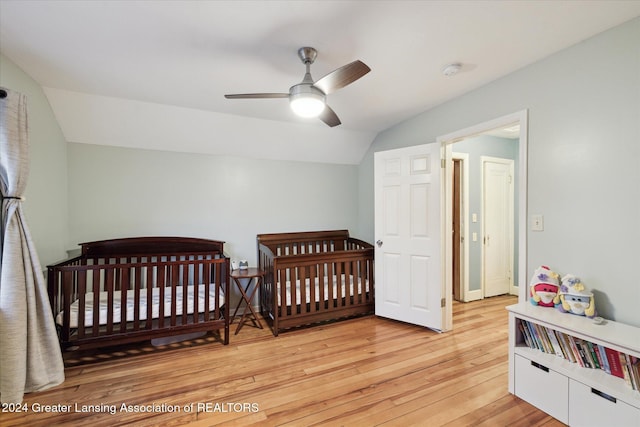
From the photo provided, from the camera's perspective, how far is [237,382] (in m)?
2.06

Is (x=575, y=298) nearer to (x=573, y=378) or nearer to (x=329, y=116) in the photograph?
(x=573, y=378)

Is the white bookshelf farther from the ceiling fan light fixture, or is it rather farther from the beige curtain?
the beige curtain

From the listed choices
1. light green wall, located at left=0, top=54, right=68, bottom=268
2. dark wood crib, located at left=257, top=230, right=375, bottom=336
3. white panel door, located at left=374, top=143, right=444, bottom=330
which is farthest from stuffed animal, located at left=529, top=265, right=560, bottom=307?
light green wall, located at left=0, top=54, right=68, bottom=268

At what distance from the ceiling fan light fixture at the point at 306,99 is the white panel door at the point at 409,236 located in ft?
4.99

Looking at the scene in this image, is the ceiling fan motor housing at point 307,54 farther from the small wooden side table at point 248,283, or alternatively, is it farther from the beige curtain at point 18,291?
the small wooden side table at point 248,283

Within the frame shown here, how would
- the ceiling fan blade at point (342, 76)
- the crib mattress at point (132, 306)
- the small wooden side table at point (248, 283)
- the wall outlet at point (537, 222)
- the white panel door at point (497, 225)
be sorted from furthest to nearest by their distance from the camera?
the white panel door at point (497, 225) < the small wooden side table at point (248, 283) < the crib mattress at point (132, 306) < the wall outlet at point (537, 222) < the ceiling fan blade at point (342, 76)

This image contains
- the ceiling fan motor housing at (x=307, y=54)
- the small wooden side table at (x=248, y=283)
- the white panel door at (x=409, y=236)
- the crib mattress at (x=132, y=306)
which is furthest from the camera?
the small wooden side table at (x=248, y=283)

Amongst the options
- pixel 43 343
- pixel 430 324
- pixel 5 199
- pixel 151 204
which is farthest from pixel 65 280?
pixel 430 324

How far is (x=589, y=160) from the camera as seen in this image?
1775mm

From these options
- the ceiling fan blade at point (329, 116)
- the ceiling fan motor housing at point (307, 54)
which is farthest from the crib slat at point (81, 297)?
the ceiling fan motor housing at point (307, 54)

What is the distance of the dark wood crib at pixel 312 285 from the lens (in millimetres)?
2941

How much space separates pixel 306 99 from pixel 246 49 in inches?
21.7

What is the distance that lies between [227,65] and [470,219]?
358cm

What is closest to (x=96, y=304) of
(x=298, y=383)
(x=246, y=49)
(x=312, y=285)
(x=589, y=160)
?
(x=298, y=383)
